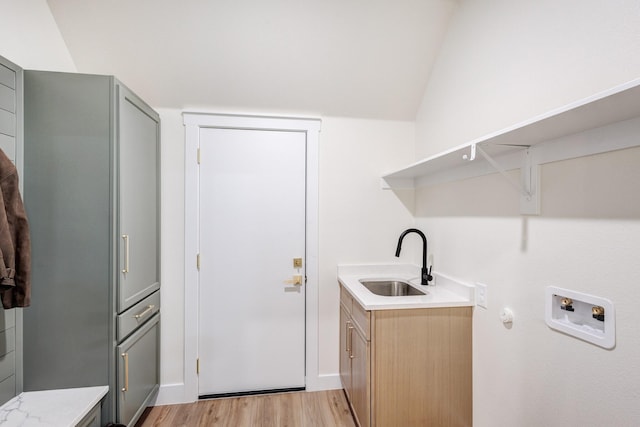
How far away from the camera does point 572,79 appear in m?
1.04

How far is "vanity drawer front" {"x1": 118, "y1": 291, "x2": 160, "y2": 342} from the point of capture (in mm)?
1511

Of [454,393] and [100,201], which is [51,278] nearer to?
[100,201]

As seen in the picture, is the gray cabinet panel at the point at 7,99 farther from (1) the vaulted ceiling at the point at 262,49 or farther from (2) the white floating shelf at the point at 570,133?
(2) the white floating shelf at the point at 570,133

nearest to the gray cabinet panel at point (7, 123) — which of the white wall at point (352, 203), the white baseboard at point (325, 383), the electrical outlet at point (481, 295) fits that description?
the white wall at point (352, 203)

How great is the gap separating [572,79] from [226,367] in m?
2.53

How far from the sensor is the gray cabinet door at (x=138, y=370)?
4.95 feet

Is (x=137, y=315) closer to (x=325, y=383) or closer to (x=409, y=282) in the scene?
(x=325, y=383)

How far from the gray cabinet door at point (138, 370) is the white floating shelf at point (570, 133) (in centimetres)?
196

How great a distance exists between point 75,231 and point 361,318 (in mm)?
1562

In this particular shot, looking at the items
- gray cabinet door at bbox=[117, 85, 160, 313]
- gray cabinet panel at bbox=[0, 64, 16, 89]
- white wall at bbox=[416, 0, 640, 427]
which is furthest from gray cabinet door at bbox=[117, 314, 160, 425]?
white wall at bbox=[416, 0, 640, 427]

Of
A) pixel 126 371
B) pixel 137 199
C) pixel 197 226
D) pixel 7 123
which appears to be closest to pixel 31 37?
pixel 7 123

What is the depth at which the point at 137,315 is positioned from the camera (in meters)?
1.67

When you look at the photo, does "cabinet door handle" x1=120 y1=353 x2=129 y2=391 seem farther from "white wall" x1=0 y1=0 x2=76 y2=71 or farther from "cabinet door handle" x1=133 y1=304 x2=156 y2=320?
"white wall" x1=0 y1=0 x2=76 y2=71

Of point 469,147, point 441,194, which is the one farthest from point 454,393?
point 469,147
